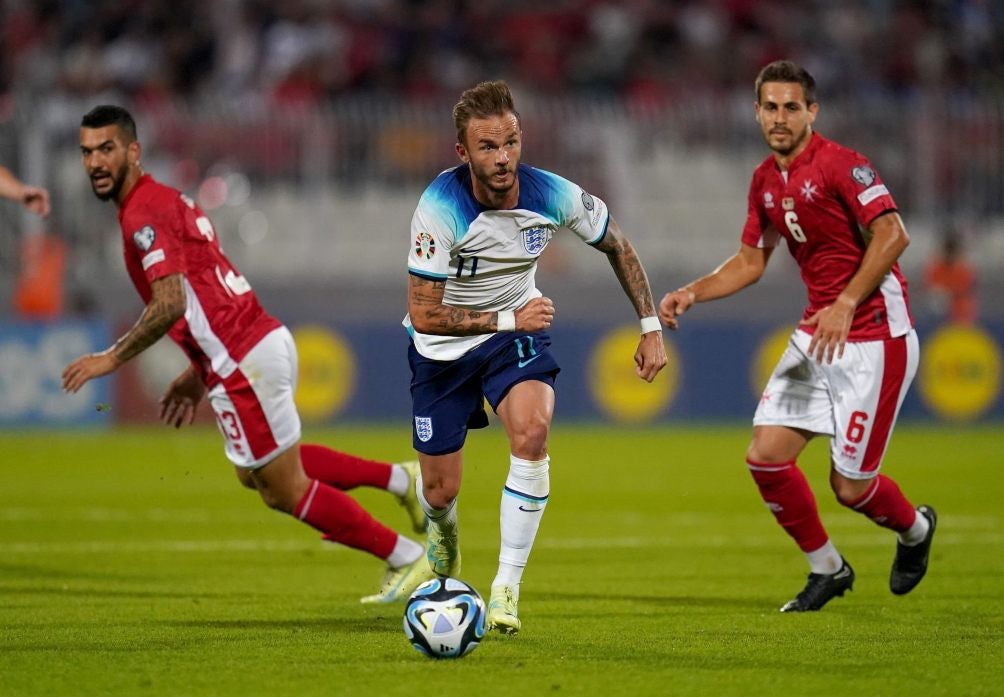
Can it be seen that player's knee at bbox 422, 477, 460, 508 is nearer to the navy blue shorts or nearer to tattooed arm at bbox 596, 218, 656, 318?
the navy blue shorts

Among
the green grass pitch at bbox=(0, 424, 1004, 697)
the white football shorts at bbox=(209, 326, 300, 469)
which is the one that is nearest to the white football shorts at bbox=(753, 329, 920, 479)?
the green grass pitch at bbox=(0, 424, 1004, 697)

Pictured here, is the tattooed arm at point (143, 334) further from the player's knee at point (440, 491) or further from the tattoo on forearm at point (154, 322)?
the player's knee at point (440, 491)

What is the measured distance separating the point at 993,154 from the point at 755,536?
10768 millimetres

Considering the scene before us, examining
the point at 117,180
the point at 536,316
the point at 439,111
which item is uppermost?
the point at 439,111

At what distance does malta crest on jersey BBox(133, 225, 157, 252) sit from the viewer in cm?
745

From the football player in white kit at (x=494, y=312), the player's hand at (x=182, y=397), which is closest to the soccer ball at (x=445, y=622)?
the football player in white kit at (x=494, y=312)

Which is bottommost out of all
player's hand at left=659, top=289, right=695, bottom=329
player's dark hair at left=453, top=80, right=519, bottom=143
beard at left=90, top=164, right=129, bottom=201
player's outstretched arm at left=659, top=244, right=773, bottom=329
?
player's hand at left=659, top=289, right=695, bottom=329

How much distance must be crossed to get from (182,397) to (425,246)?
6.63 feet

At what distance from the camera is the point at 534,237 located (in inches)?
283

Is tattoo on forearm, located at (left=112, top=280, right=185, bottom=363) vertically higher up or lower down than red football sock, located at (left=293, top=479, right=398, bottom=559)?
higher up

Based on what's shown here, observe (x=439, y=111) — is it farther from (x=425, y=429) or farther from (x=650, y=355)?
(x=650, y=355)

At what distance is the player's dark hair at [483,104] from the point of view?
269 inches

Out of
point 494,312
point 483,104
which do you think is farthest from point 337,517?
point 483,104

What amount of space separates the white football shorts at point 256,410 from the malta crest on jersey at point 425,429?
70 cm
